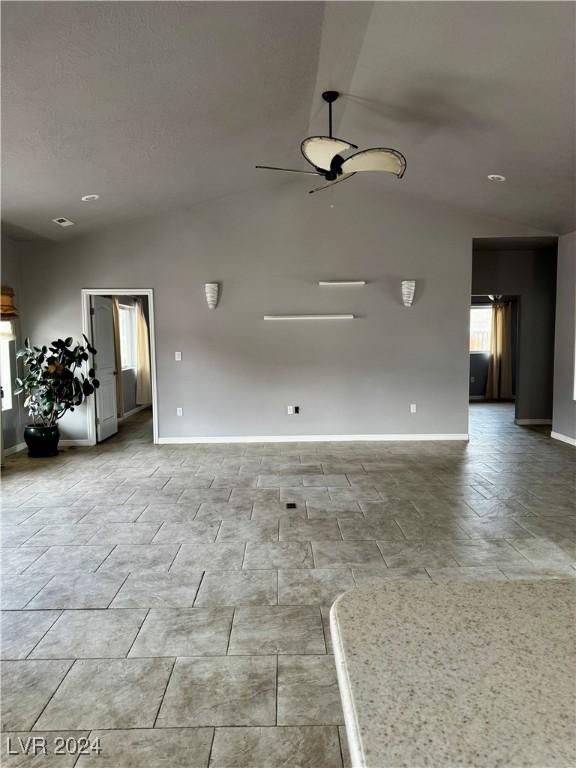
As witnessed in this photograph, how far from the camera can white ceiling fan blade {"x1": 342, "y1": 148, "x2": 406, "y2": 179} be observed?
3352 mm

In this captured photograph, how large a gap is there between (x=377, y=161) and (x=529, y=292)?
215 inches

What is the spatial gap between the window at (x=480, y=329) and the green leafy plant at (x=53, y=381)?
796cm

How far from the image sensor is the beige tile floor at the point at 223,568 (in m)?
1.93

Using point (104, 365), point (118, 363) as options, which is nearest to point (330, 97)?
point (104, 365)

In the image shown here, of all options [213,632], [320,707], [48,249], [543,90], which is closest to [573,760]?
[320,707]

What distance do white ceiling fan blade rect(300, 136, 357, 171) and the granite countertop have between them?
3075mm

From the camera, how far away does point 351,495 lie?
459 centimetres

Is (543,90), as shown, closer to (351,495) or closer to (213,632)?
(351,495)

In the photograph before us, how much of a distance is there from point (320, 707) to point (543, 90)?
3980 millimetres

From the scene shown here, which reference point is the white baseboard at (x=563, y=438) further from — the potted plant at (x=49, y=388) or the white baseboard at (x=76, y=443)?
the white baseboard at (x=76, y=443)

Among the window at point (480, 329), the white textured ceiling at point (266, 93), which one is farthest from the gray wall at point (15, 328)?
the window at point (480, 329)

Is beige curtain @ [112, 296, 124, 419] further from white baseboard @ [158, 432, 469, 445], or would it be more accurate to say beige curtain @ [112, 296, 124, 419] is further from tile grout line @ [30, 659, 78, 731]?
tile grout line @ [30, 659, 78, 731]

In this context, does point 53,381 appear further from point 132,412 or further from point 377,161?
point 377,161

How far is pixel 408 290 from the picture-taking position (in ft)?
21.4
